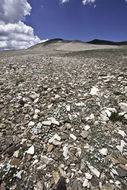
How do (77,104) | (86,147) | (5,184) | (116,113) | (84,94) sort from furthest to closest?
1. (84,94)
2. (77,104)
3. (116,113)
4. (86,147)
5. (5,184)

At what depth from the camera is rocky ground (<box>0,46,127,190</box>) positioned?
159 cm

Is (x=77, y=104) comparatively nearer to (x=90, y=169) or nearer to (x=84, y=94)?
(x=84, y=94)

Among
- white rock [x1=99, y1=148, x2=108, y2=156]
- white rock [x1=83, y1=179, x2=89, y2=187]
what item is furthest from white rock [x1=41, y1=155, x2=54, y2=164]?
white rock [x1=99, y1=148, x2=108, y2=156]

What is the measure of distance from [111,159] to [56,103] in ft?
6.73

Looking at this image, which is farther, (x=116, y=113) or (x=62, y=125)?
(x=116, y=113)

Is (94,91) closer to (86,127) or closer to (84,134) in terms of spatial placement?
(86,127)

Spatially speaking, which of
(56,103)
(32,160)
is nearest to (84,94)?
(56,103)

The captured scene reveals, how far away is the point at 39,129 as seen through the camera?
7.93 ft

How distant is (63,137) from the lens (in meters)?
2.21

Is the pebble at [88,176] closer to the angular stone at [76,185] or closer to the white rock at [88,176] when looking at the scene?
the white rock at [88,176]

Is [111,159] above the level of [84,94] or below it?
below

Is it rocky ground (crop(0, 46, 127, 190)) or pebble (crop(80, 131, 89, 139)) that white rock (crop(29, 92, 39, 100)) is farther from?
pebble (crop(80, 131, 89, 139))

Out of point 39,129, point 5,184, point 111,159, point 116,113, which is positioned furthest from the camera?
point 116,113

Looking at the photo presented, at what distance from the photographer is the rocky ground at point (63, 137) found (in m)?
1.59
